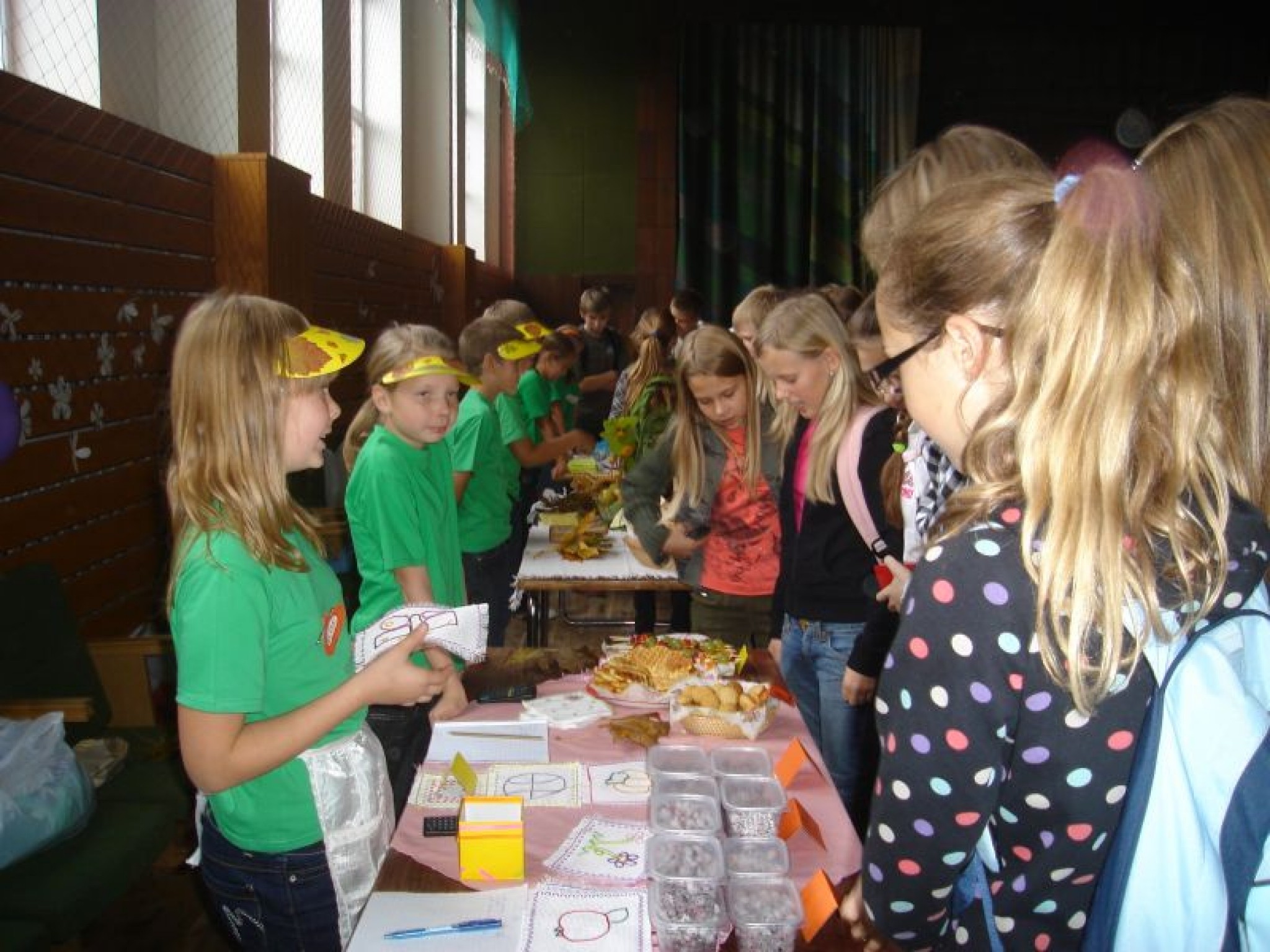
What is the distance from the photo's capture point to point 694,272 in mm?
10711

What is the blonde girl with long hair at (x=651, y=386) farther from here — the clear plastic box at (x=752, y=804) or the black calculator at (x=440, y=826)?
the black calculator at (x=440, y=826)

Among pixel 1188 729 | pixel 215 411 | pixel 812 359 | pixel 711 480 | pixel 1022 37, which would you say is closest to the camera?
pixel 1188 729

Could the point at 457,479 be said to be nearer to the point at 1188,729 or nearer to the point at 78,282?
the point at 78,282

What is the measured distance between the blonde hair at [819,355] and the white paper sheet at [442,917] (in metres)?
1.38

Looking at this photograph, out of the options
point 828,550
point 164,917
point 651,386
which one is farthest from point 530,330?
point 164,917

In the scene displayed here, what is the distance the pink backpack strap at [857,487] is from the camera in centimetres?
238

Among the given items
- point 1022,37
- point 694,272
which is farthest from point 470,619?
point 1022,37

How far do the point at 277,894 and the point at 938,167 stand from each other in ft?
5.29

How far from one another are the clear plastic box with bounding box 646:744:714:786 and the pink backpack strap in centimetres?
79

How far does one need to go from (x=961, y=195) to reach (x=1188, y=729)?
55 centimetres

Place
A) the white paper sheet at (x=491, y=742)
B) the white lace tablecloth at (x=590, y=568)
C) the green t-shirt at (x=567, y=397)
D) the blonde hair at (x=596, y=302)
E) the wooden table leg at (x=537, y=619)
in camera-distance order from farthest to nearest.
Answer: the blonde hair at (x=596, y=302), the green t-shirt at (x=567, y=397), the wooden table leg at (x=537, y=619), the white lace tablecloth at (x=590, y=568), the white paper sheet at (x=491, y=742)

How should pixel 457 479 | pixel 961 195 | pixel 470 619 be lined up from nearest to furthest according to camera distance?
1. pixel 961 195
2. pixel 470 619
3. pixel 457 479

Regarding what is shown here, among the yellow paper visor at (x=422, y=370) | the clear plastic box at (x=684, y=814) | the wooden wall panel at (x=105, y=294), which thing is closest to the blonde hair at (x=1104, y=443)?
the clear plastic box at (x=684, y=814)

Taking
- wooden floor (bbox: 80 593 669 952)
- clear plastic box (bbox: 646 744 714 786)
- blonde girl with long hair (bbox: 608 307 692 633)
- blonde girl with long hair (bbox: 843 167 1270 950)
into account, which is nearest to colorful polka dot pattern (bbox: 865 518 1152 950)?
blonde girl with long hair (bbox: 843 167 1270 950)
